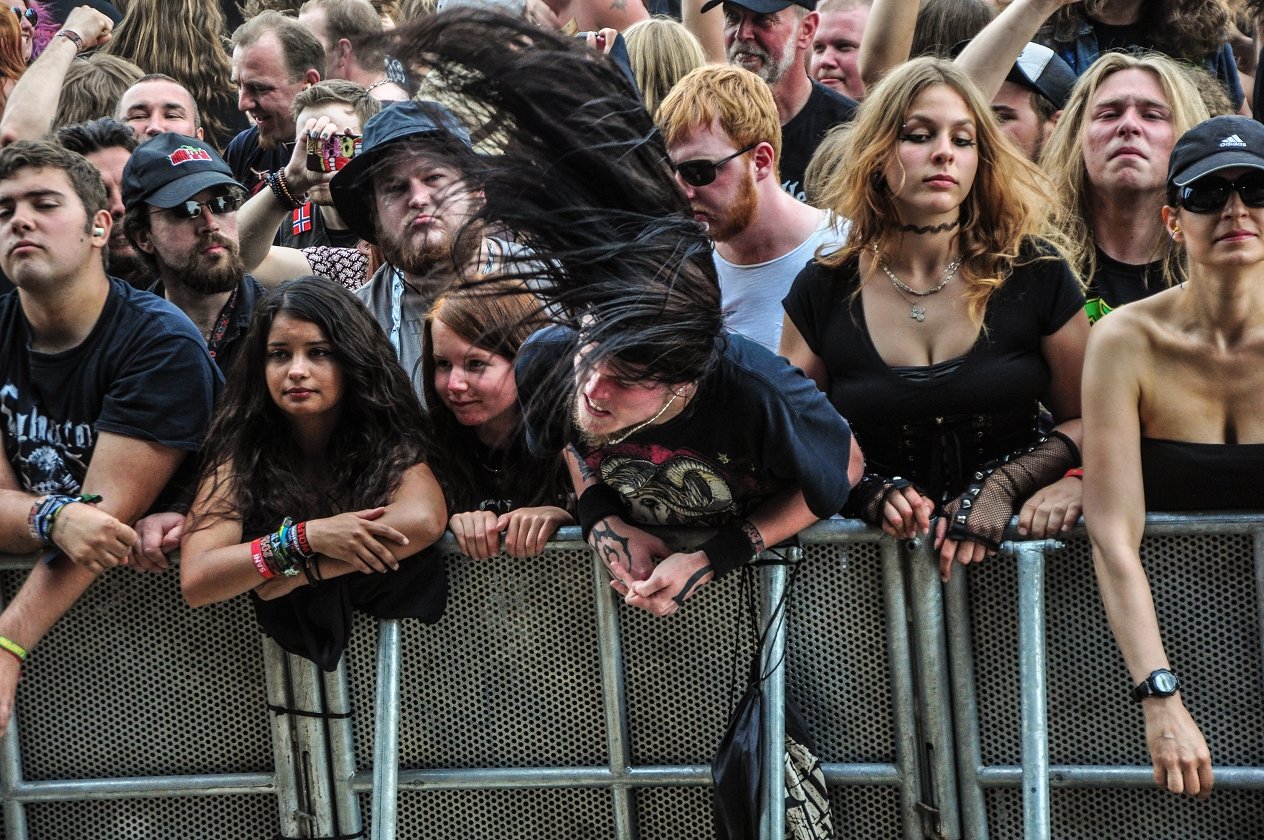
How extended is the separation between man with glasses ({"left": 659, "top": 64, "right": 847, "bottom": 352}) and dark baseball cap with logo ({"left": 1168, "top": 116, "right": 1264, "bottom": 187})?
97cm

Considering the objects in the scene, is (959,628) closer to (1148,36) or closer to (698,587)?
(698,587)

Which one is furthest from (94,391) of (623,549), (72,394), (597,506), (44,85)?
(44,85)

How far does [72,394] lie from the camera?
409cm

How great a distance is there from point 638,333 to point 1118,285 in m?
1.92

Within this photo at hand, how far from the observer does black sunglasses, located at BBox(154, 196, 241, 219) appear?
4758mm

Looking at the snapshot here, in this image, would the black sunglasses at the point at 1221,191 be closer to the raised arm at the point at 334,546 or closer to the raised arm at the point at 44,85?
the raised arm at the point at 334,546

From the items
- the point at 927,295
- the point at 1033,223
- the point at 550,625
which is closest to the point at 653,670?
the point at 550,625

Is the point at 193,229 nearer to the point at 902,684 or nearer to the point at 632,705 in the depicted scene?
the point at 632,705

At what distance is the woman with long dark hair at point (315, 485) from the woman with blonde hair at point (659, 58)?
146cm

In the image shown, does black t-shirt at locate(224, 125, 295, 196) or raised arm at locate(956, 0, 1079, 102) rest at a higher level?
black t-shirt at locate(224, 125, 295, 196)

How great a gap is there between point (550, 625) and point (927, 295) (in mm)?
1285

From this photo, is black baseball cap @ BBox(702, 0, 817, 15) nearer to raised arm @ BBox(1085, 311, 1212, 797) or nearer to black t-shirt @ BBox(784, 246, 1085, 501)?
black t-shirt @ BBox(784, 246, 1085, 501)

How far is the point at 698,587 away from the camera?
3.59 meters

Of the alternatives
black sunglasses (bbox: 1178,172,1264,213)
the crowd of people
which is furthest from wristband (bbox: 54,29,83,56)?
black sunglasses (bbox: 1178,172,1264,213)
